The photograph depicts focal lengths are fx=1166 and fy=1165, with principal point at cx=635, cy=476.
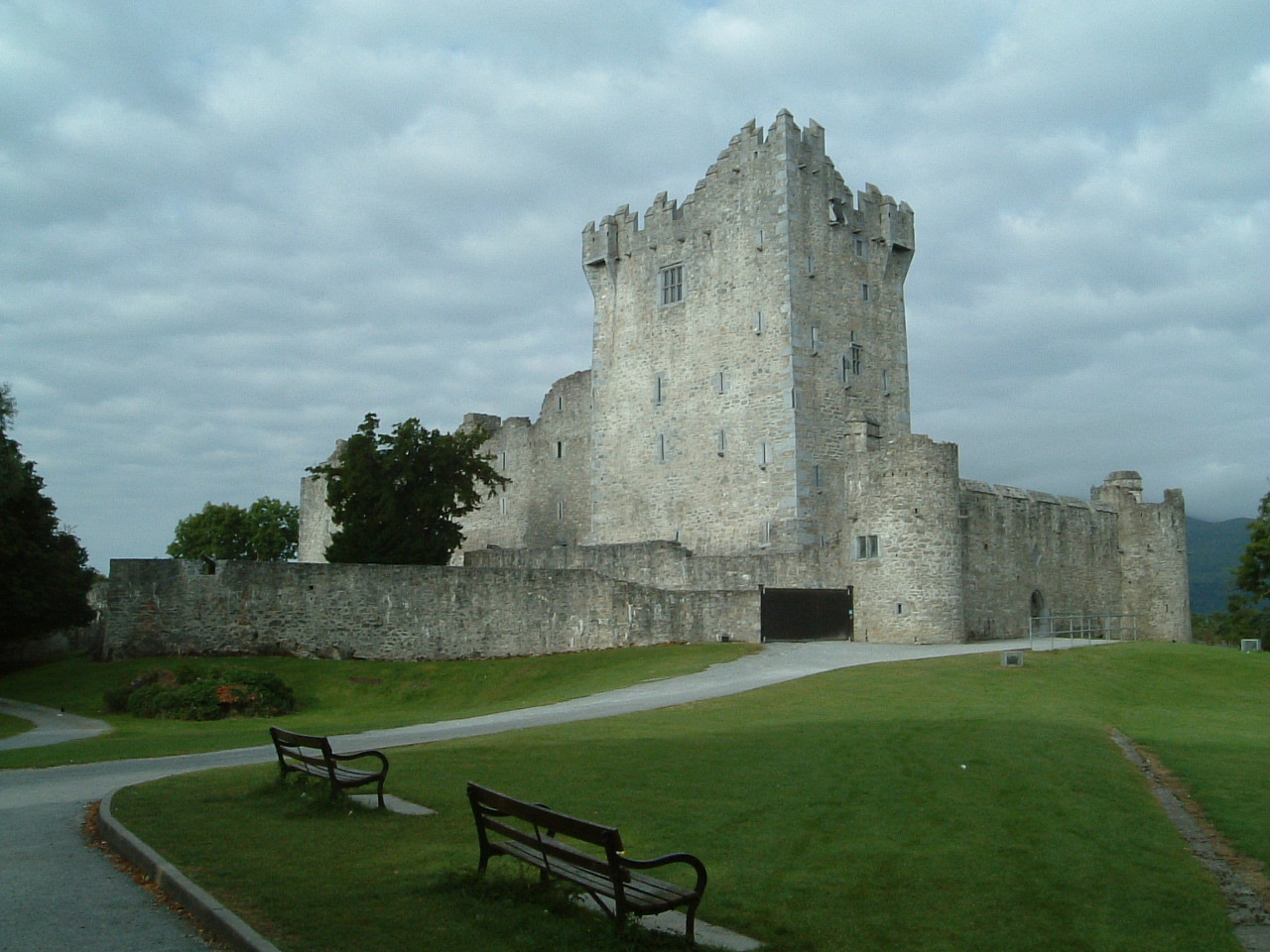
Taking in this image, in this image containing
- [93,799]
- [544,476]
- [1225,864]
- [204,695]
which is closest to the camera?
[1225,864]

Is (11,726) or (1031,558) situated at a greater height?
(1031,558)

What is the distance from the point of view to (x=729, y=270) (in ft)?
145

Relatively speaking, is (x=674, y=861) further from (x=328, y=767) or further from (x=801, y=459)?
(x=801, y=459)

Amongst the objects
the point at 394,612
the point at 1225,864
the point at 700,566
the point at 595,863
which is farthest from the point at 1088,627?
the point at 595,863

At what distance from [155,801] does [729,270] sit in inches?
1395

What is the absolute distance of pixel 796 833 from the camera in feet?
32.7

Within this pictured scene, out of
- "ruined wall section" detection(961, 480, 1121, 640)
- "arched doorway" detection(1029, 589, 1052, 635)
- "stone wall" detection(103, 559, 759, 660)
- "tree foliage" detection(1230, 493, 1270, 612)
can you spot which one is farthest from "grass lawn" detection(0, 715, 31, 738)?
"tree foliage" detection(1230, 493, 1270, 612)

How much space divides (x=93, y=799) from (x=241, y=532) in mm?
71909

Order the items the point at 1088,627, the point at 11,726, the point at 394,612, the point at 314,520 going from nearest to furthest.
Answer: the point at 11,726
the point at 394,612
the point at 1088,627
the point at 314,520

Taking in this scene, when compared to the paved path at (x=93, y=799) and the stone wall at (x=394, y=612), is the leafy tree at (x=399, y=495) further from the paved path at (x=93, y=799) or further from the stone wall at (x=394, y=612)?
the paved path at (x=93, y=799)

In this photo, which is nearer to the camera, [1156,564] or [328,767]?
[328,767]

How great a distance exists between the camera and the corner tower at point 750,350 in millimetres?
42125

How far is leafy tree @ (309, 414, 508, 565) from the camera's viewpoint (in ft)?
133

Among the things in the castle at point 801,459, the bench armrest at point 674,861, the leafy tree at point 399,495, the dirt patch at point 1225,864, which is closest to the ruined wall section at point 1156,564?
the castle at point 801,459
